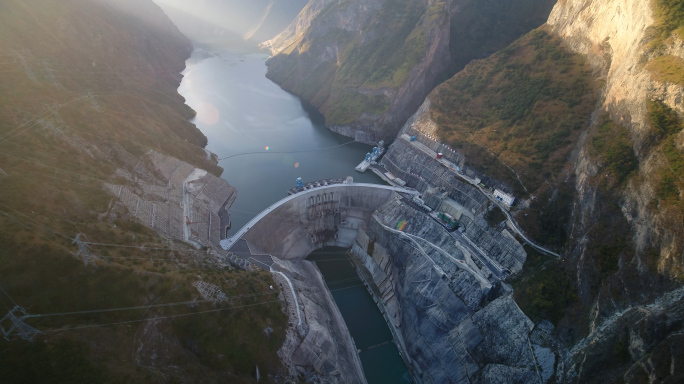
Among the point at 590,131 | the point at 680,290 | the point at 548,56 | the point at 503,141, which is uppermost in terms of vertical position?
the point at 548,56

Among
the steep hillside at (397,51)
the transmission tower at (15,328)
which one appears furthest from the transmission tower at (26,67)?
the steep hillside at (397,51)

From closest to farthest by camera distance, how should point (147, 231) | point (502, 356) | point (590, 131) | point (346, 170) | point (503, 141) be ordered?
point (502, 356) → point (147, 231) → point (590, 131) → point (503, 141) → point (346, 170)

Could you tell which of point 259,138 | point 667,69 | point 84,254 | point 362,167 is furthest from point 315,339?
point 259,138

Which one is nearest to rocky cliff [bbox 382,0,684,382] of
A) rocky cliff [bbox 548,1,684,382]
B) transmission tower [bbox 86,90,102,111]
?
rocky cliff [bbox 548,1,684,382]

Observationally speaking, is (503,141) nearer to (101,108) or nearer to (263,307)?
(263,307)

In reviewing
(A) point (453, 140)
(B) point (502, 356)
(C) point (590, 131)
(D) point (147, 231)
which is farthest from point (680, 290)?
(D) point (147, 231)

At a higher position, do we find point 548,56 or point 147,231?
point 548,56
